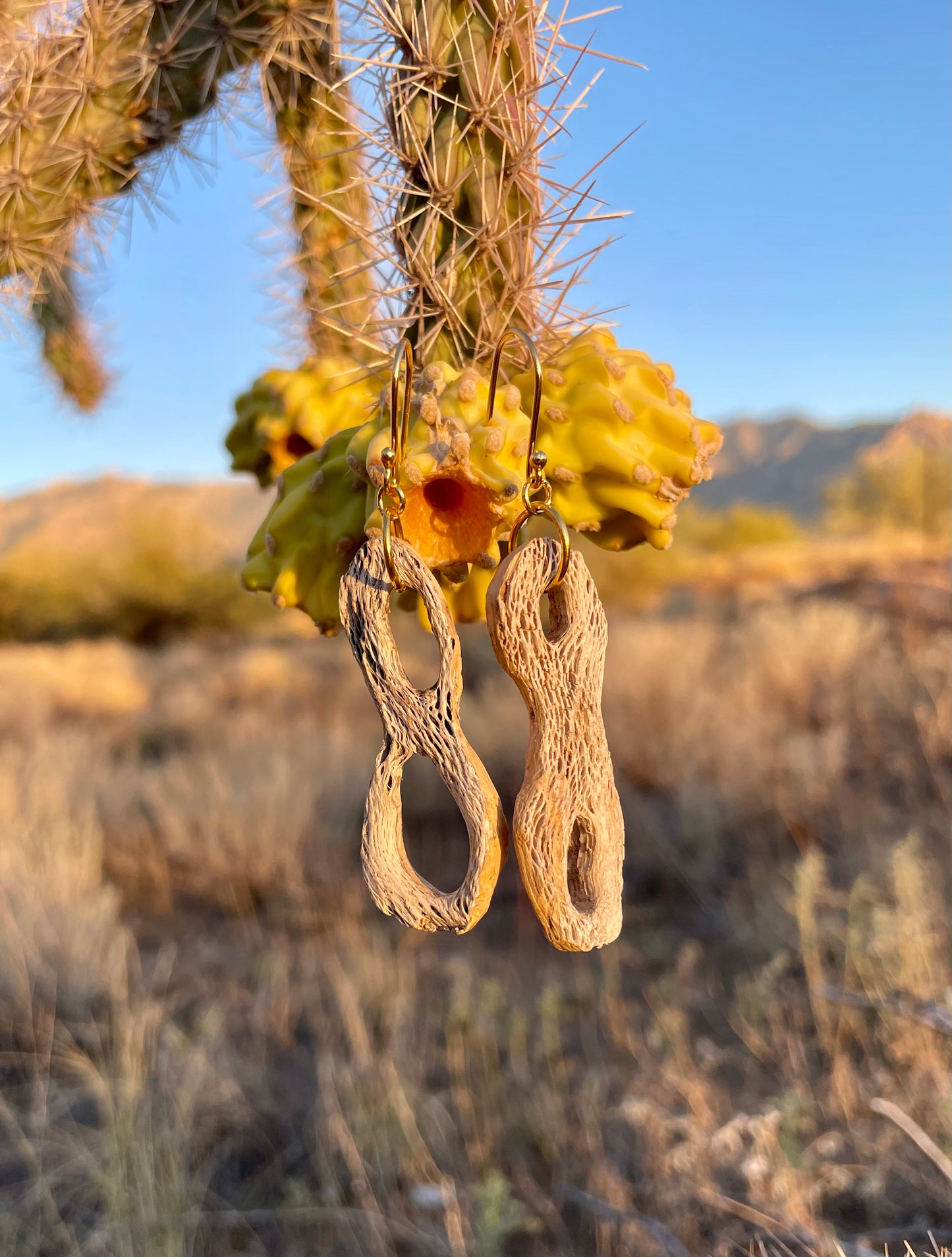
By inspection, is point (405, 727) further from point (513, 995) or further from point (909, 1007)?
point (513, 995)

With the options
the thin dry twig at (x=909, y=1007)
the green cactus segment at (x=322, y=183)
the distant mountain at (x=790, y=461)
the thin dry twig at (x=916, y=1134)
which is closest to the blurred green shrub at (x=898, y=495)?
the thin dry twig at (x=909, y=1007)

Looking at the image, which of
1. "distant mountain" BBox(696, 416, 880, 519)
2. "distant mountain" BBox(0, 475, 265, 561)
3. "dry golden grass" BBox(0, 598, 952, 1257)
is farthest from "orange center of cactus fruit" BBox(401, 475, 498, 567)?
"distant mountain" BBox(696, 416, 880, 519)

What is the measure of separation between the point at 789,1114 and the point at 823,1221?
0.32 m

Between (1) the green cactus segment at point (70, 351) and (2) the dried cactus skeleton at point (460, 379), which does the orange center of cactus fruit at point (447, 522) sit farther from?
(1) the green cactus segment at point (70, 351)

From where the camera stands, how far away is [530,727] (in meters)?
0.75

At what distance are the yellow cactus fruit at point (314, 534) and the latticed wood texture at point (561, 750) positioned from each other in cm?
18

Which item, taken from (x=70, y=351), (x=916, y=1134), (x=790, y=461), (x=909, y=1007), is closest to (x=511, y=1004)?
(x=909, y=1007)

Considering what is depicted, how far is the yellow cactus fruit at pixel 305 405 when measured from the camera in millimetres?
970

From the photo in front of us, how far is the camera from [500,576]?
0.73 meters

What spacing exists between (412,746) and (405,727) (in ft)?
0.06

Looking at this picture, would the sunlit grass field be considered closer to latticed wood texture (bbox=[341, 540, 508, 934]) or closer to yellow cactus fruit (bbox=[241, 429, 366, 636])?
latticed wood texture (bbox=[341, 540, 508, 934])

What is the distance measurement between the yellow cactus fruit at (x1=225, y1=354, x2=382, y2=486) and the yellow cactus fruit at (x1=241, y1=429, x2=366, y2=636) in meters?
0.10

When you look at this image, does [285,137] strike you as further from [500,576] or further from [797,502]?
[797,502]

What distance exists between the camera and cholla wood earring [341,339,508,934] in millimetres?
715
